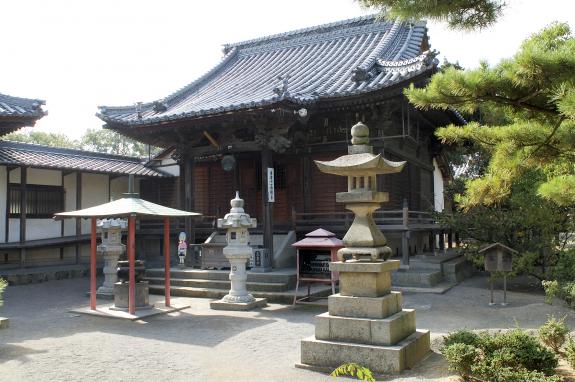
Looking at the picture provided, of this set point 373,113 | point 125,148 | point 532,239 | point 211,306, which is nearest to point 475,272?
point 532,239

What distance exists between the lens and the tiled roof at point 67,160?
16.7 metres

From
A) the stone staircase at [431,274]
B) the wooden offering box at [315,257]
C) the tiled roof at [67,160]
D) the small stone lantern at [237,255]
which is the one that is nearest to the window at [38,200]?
the tiled roof at [67,160]

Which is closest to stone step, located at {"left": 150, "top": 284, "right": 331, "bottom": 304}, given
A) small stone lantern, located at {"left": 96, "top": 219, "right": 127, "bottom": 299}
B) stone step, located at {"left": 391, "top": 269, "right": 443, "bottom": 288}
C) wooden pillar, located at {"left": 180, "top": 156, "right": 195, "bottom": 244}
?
small stone lantern, located at {"left": 96, "top": 219, "right": 127, "bottom": 299}

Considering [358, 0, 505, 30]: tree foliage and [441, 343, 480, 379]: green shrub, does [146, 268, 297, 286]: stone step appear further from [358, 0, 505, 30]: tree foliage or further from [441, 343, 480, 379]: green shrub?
[358, 0, 505, 30]: tree foliage

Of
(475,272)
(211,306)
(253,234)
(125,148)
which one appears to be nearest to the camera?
(211,306)

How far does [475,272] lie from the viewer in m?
17.3

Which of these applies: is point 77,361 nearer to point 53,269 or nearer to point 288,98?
point 288,98

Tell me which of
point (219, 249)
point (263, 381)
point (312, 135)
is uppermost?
point (312, 135)

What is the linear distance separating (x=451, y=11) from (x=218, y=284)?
9596 mm

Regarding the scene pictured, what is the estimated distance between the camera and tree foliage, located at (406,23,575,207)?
4.64 meters

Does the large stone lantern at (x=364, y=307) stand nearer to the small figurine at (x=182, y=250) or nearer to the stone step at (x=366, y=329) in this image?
the stone step at (x=366, y=329)

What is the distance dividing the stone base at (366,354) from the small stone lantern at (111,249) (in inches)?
294

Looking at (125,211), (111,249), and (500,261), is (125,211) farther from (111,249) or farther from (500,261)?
(500,261)

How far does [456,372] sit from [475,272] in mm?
12506
